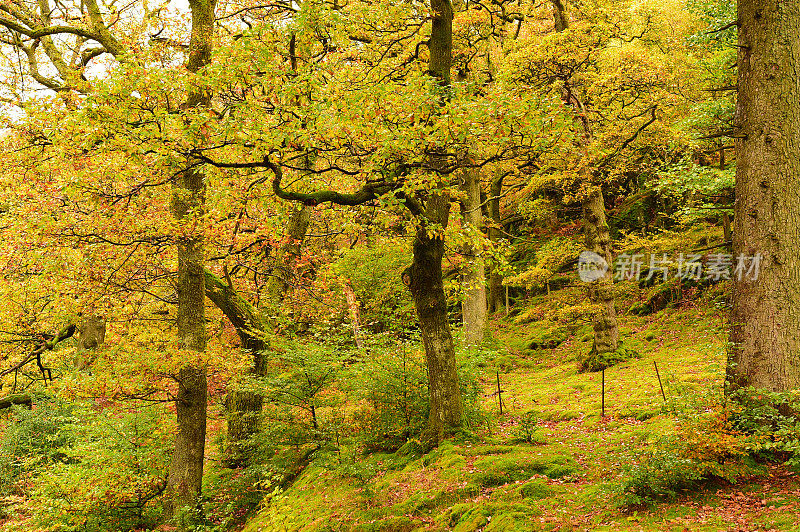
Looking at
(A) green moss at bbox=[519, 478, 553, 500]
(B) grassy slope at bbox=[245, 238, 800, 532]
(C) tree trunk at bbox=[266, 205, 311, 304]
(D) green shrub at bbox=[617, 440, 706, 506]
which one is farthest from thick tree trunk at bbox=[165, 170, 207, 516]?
(D) green shrub at bbox=[617, 440, 706, 506]

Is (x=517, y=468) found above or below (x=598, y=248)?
below

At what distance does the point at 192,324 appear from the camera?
29.4ft

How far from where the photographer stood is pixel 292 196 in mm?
6789

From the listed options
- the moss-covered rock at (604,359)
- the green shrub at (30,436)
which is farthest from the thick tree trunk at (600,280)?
the green shrub at (30,436)

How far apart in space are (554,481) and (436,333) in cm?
249

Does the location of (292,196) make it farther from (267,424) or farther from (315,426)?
(267,424)

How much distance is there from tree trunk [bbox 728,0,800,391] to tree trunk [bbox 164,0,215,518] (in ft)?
25.3

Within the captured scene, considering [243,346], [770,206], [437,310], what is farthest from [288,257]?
[770,206]

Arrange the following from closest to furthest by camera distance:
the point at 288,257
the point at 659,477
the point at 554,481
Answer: the point at 659,477
the point at 554,481
the point at 288,257

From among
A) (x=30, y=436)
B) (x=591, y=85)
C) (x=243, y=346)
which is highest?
(x=591, y=85)

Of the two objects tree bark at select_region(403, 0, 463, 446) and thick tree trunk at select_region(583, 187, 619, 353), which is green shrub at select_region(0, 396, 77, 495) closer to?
tree bark at select_region(403, 0, 463, 446)

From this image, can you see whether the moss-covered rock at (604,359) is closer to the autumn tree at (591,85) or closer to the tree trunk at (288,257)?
the autumn tree at (591,85)

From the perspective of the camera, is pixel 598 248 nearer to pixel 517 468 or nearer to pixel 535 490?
pixel 517 468

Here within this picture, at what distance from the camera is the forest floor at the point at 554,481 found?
15.4 feet
